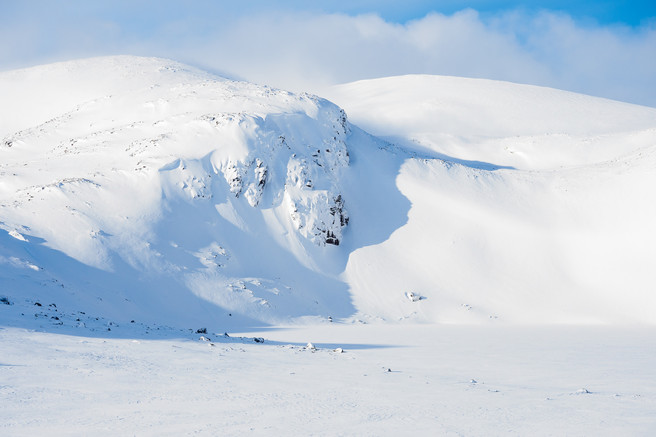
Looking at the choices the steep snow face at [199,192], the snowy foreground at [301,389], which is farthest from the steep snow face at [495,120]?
the snowy foreground at [301,389]

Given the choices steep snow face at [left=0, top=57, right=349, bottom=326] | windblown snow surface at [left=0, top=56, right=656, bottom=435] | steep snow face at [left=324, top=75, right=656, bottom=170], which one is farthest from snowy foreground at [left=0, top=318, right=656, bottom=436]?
steep snow face at [left=324, top=75, right=656, bottom=170]

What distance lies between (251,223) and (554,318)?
18.8 m

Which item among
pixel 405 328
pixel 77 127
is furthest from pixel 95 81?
pixel 405 328

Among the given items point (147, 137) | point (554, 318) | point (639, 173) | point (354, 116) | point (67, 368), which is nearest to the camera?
point (67, 368)

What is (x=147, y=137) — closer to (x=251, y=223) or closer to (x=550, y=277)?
(x=251, y=223)

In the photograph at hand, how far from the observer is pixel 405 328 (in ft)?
90.5

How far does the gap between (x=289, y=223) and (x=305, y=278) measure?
4.25 meters

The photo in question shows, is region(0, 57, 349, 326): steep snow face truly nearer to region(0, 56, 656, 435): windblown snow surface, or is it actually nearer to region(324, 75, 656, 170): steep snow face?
region(0, 56, 656, 435): windblown snow surface

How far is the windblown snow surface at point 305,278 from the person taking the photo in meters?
10.2

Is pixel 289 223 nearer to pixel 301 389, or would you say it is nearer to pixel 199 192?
pixel 199 192

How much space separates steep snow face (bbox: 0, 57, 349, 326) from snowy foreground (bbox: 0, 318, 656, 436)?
12.1m

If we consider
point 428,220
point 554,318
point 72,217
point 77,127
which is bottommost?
point 554,318

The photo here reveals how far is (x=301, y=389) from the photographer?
448 inches

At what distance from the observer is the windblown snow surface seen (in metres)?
10.2
